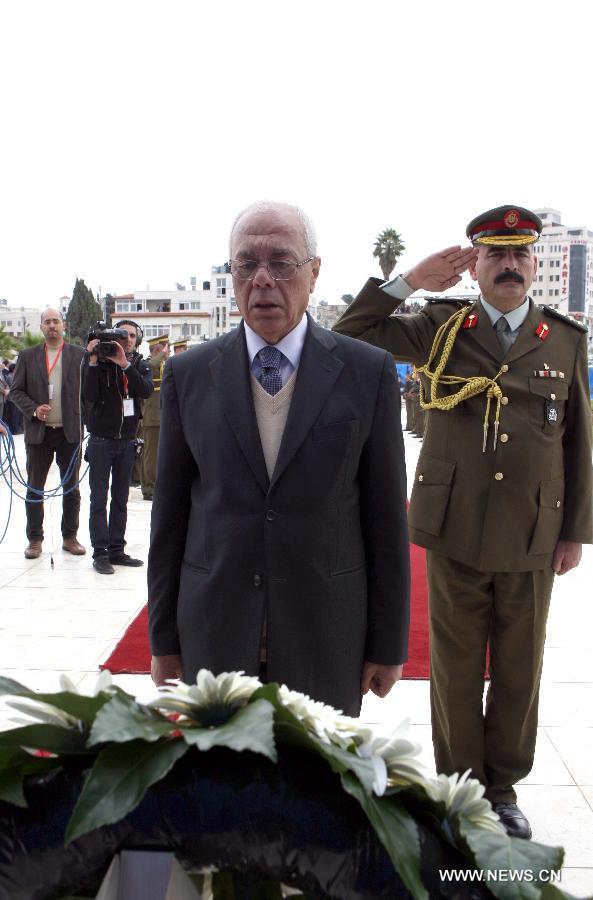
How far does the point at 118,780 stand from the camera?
2.78 feet

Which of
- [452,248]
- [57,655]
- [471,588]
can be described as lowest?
[57,655]

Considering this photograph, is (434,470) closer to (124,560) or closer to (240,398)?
(240,398)

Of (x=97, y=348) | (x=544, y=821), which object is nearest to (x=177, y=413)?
(x=544, y=821)

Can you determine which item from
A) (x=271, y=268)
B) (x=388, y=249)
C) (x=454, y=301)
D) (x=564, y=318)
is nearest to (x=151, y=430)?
(x=454, y=301)

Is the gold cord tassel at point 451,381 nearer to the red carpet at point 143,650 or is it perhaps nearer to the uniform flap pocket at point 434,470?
the uniform flap pocket at point 434,470

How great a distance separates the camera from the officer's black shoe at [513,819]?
2.78 m

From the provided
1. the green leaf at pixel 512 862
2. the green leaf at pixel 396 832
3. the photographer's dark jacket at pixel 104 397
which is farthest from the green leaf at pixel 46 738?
the photographer's dark jacket at pixel 104 397

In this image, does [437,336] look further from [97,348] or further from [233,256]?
[97,348]

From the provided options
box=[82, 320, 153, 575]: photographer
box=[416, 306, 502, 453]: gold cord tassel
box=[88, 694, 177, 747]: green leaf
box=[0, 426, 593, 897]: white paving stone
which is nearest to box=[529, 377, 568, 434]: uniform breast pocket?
box=[416, 306, 502, 453]: gold cord tassel

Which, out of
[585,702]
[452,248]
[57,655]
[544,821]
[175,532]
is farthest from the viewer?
[57,655]

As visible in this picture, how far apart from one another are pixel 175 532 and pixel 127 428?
191 inches

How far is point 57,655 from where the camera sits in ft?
15.2

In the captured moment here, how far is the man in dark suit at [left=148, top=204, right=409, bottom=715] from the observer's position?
1900mm

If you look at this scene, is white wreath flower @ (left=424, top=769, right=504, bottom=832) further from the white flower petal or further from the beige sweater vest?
the beige sweater vest
